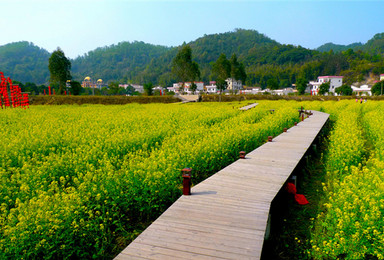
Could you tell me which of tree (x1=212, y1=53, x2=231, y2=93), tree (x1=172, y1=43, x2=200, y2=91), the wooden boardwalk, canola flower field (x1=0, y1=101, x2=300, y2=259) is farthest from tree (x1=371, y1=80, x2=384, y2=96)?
the wooden boardwalk

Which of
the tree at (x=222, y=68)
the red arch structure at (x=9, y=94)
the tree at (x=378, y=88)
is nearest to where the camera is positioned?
the red arch structure at (x=9, y=94)

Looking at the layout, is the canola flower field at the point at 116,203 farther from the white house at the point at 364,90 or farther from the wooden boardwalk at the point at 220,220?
the white house at the point at 364,90

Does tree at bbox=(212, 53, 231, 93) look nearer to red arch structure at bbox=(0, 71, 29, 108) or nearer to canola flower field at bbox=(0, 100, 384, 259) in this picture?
red arch structure at bbox=(0, 71, 29, 108)

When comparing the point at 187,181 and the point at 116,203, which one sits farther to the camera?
the point at 187,181

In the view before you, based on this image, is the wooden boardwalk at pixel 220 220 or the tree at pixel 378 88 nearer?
the wooden boardwalk at pixel 220 220

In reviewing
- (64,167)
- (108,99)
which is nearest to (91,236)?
(64,167)

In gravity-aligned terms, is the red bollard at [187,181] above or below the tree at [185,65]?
below

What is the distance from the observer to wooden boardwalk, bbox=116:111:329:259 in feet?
11.9

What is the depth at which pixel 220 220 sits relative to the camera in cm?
446

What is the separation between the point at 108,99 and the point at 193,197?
140ft

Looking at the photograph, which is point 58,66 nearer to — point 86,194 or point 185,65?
point 185,65

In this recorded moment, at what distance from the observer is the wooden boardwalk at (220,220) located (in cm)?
362

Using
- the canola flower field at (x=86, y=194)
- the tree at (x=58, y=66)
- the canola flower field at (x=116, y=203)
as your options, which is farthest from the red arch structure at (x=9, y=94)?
the canola flower field at (x=116, y=203)

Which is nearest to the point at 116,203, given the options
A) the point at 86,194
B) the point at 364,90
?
the point at 86,194
